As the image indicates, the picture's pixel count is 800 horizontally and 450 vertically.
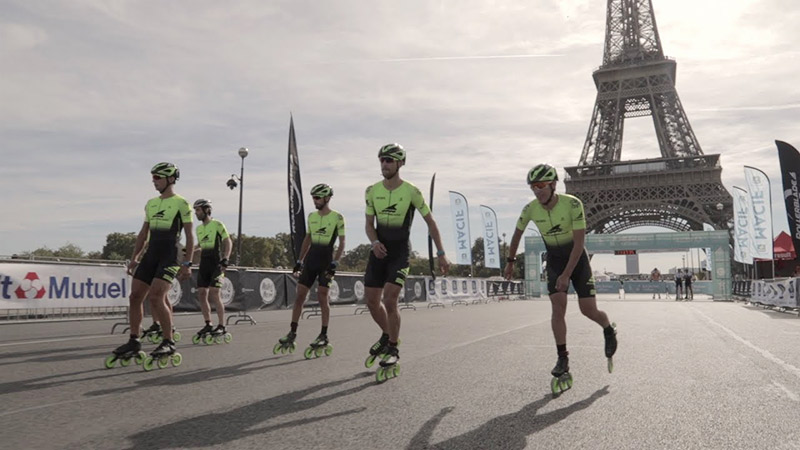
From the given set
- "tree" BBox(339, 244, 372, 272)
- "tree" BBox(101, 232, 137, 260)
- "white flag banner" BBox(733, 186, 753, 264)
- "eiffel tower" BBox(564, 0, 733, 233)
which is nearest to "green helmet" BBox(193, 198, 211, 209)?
"white flag banner" BBox(733, 186, 753, 264)

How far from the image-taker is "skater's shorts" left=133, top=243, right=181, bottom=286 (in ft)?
20.3

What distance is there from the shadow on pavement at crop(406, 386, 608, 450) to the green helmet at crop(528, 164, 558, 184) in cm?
185

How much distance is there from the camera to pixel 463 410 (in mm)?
3926

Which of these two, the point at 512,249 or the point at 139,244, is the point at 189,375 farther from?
the point at 512,249

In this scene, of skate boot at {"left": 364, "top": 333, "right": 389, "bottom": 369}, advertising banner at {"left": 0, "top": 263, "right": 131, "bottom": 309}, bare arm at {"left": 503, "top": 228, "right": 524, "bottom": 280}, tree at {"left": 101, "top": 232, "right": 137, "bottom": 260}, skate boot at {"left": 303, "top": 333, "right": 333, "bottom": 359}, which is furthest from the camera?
tree at {"left": 101, "top": 232, "right": 137, "bottom": 260}

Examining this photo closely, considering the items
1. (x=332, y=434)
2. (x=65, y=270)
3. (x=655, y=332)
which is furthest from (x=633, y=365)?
(x=65, y=270)

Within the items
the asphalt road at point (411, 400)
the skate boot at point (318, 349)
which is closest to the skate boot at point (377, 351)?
the asphalt road at point (411, 400)

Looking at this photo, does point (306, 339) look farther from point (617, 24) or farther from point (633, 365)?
point (617, 24)

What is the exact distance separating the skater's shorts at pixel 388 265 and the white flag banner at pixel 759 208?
27.2 metres

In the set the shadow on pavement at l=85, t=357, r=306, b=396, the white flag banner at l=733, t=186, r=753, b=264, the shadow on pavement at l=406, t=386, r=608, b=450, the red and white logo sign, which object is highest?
the white flag banner at l=733, t=186, r=753, b=264

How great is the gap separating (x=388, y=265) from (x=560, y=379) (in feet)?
6.51

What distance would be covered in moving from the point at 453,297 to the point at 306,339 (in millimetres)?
21259

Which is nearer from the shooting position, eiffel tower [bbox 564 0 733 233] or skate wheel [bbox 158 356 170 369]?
skate wheel [bbox 158 356 170 369]

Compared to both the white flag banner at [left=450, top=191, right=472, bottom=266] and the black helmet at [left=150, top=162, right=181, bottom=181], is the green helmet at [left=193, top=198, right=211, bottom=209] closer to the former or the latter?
the black helmet at [left=150, top=162, right=181, bottom=181]
